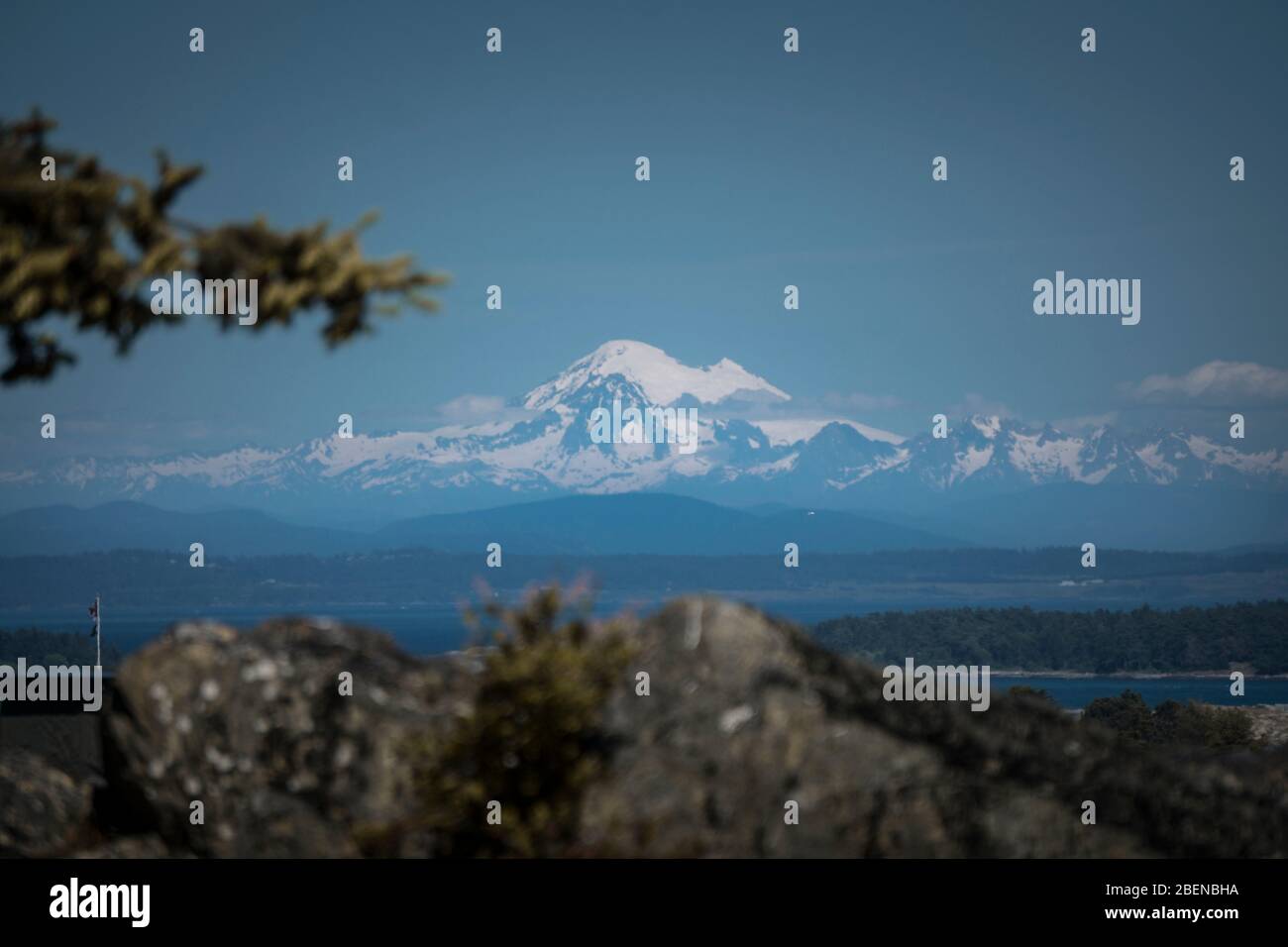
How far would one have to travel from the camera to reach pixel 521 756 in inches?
500

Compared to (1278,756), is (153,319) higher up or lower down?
higher up

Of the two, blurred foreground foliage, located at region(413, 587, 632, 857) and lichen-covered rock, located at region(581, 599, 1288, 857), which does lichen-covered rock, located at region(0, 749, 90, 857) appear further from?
lichen-covered rock, located at region(581, 599, 1288, 857)

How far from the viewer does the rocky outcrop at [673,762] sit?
1224 centimetres

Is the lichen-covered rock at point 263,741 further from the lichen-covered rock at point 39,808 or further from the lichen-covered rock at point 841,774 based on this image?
the lichen-covered rock at point 841,774

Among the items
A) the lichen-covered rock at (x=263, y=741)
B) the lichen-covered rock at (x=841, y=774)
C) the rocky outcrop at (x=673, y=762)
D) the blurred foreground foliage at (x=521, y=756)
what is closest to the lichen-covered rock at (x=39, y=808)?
the rocky outcrop at (x=673, y=762)

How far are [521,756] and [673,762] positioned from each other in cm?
141

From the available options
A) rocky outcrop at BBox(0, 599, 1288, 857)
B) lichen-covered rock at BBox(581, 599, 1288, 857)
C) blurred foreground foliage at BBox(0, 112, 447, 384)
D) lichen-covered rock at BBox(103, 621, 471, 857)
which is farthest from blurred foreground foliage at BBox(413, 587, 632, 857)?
blurred foreground foliage at BBox(0, 112, 447, 384)

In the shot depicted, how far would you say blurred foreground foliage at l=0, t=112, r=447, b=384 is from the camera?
43.9ft

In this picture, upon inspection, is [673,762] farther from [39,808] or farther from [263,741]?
[39,808]

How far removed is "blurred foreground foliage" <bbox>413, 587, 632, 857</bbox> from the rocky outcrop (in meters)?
0.04
